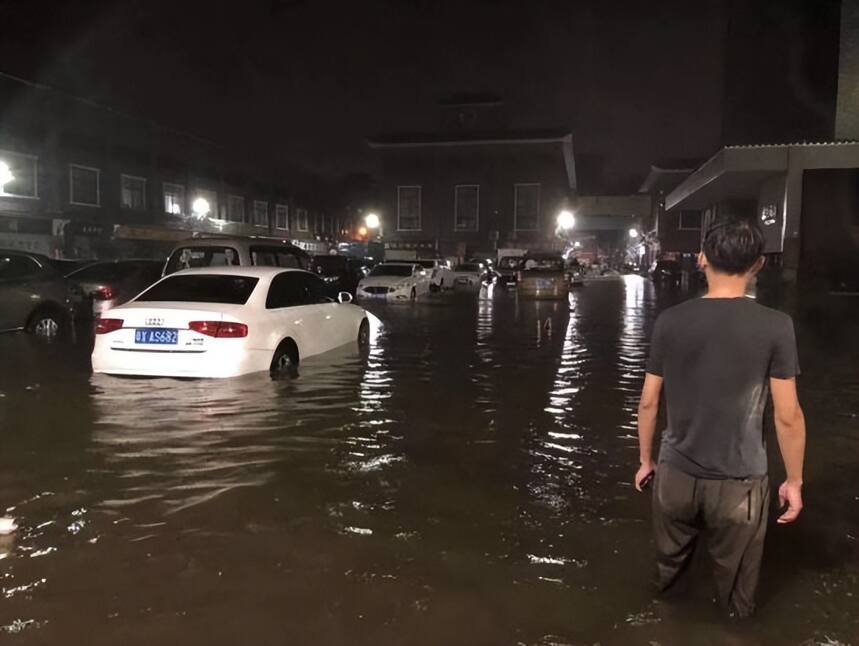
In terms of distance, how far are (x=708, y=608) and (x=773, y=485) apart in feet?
7.30

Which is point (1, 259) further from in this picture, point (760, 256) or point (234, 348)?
point (760, 256)

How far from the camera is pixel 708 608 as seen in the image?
3.45m

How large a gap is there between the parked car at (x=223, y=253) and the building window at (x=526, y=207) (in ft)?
128

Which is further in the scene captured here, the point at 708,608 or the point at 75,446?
the point at 75,446

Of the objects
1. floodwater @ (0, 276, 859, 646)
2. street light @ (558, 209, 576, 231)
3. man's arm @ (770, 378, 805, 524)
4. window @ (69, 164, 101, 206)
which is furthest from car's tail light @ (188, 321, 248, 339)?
street light @ (558, 209, 576, 231)

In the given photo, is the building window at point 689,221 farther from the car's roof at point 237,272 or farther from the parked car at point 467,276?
the car's roof at point 237,272

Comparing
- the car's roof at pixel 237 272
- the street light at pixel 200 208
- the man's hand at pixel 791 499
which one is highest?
the street light at pixel 200 208

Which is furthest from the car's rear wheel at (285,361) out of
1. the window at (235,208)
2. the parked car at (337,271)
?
the window at (235,208)

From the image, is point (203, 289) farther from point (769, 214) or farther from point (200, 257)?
point (769, 214)

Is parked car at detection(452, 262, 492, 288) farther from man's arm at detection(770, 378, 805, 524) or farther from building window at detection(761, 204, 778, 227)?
man's arm at detection(770, 378, 805, 524)

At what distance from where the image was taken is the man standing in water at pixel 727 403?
2.86m

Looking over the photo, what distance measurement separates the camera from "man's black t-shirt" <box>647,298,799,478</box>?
112 inches

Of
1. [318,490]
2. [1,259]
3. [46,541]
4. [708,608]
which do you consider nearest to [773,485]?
[708,608]

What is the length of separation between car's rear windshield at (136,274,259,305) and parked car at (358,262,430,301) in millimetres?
15753
